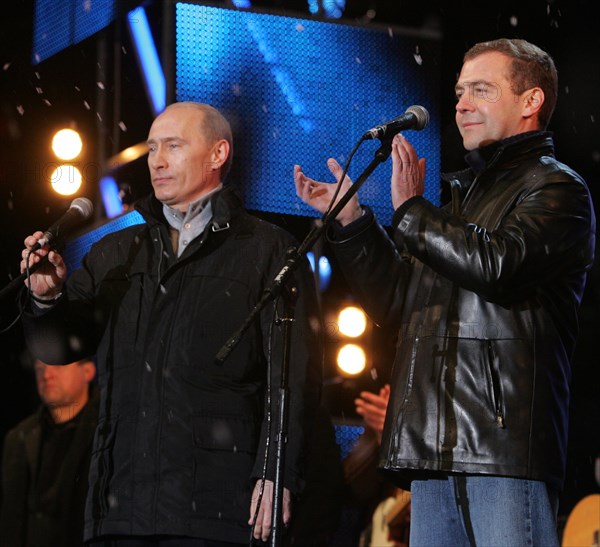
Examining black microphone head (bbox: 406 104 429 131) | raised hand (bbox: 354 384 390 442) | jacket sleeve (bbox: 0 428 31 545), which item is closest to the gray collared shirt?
black microphone head (bbox: 406 104 429 131)

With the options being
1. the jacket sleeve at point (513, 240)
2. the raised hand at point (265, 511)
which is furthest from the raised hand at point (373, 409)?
the jacket sleeve at point (513, 240)

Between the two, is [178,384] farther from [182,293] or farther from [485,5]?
[485,5]

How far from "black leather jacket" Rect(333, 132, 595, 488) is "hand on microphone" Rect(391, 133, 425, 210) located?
0.28 feet

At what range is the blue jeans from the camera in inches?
109

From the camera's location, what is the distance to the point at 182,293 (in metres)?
3.73

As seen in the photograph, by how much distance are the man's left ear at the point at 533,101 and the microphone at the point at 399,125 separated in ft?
1.08

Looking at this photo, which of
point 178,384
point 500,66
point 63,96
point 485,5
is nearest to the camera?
point 500,66

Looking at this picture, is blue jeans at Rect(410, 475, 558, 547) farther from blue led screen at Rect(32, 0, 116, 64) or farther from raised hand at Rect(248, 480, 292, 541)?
blue led screen at Rect(32, 0, 116, 64)

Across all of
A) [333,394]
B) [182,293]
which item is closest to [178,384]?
[182,293]

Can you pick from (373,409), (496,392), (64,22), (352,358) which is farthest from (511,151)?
(64,22)

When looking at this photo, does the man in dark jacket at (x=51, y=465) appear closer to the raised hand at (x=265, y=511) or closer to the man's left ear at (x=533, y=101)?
the raised hand at (x=265, y=511)

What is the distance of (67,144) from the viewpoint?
599 centimetres

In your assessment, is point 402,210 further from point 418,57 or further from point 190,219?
point 418,57

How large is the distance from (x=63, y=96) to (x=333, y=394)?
2.28m
